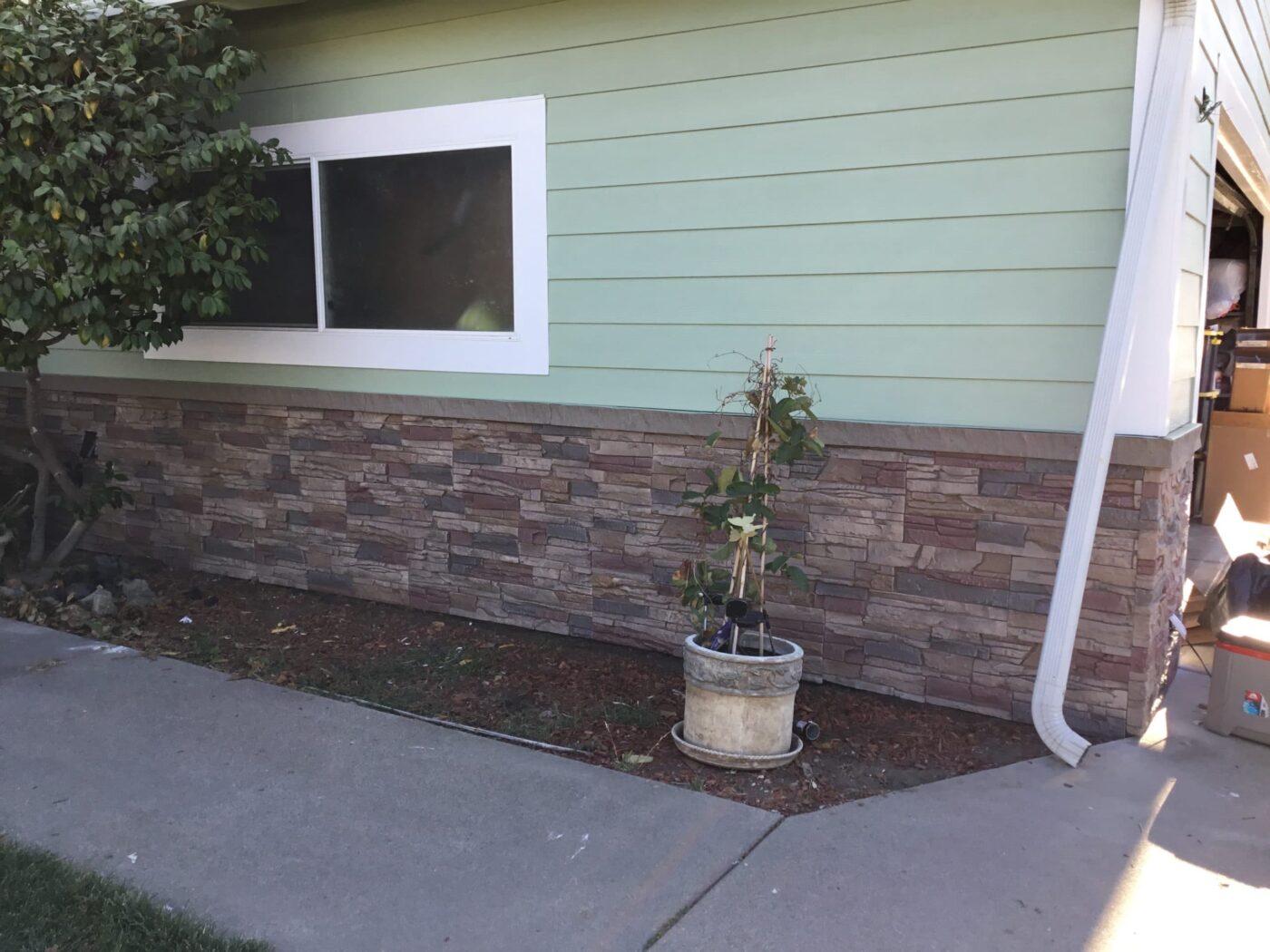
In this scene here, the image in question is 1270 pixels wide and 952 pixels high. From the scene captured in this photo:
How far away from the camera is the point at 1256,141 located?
546cm

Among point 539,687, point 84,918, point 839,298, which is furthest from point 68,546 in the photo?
point 839,298

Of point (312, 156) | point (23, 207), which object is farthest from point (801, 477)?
point (23, 207)

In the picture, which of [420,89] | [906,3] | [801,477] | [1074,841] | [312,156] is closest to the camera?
[1074,841]

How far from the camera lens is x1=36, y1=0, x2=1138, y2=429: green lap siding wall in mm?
3812

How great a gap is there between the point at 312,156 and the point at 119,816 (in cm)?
373

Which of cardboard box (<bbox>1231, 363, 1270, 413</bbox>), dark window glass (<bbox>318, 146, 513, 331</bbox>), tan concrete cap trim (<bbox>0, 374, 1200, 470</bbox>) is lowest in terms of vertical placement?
tan concrete cap trim (<bbox>0, 374, 1200, 470</bbox>)

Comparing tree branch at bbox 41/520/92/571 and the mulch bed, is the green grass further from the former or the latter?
tree branch at bbox 41/520/92/571

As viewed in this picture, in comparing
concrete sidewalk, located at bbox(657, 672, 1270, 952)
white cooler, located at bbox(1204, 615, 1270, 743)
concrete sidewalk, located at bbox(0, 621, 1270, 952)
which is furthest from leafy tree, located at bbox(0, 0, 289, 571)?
white cooler, located at bbox(1204, 615, 1270, 743)

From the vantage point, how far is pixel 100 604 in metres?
5.57

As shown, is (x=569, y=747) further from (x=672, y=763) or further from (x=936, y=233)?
(x=936, y=233)

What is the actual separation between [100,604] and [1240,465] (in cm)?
756

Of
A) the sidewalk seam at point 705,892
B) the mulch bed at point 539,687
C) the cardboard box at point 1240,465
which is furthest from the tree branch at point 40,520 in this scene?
the cardboard box at point 1240,465

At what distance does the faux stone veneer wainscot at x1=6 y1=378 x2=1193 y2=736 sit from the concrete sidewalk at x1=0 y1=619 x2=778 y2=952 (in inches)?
48.7

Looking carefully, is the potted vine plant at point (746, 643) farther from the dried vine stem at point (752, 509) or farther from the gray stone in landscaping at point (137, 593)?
the gray stone in landscaping at point (137, 593)
